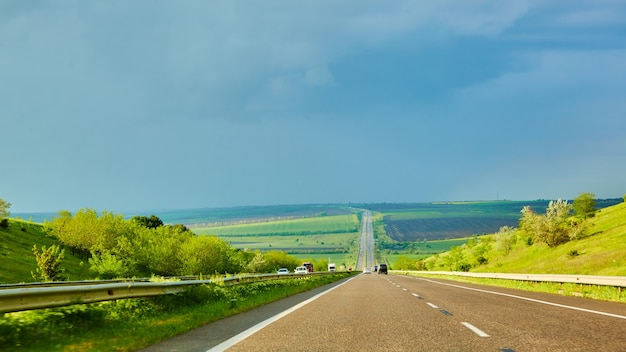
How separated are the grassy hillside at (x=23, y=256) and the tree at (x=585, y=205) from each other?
260 feet

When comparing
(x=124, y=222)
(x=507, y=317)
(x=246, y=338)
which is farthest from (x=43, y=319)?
(x=124, y=222)

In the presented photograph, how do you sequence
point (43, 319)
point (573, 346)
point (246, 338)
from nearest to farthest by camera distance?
1. point (573, 346)
2. point (43, 319)
3. point (246, 338)

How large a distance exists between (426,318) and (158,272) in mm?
102298

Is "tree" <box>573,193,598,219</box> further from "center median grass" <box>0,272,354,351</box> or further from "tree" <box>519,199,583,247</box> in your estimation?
"center median grass" <box>0,272,354,351</box>

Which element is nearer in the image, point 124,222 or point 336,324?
point 336,324

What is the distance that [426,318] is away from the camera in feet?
40.1

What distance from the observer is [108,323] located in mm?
10586

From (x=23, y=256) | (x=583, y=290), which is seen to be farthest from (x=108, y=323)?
(x=23, y=256)

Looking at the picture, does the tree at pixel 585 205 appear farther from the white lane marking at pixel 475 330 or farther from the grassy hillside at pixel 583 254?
the white lane marking at pixel 475 330

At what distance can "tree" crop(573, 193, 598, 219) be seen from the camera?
82600 mm

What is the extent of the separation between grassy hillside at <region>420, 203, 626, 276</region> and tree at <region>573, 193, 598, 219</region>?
1.08m

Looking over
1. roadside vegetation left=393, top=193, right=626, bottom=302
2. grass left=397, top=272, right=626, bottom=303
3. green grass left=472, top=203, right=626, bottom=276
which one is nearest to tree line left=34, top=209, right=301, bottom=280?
roadside vegetation left=393, top=193, right=626, bottom=302

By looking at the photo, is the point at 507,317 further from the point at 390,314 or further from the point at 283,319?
the point at 283,319

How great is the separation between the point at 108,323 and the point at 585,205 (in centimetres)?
8633
